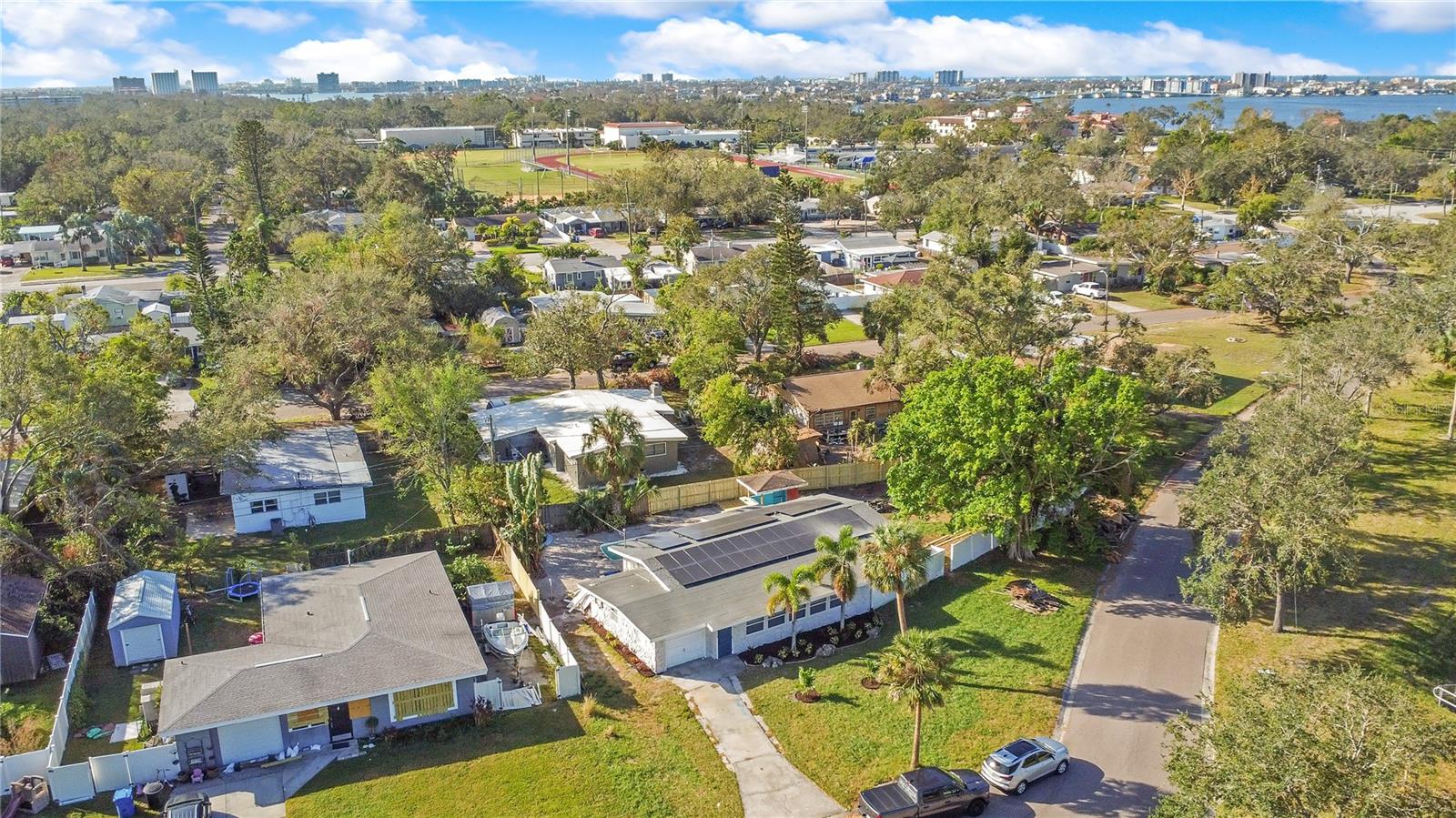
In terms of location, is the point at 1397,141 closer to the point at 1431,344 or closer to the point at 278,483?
the point at 1431,344

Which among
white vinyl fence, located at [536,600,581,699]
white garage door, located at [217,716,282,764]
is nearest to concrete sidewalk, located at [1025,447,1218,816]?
white vinyl fence, located at [536,600,581,699]

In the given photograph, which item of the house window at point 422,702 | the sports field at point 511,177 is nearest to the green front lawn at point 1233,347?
the house window at point 422,702

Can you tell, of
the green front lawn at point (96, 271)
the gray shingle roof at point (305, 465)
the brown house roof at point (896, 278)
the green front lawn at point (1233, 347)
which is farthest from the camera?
the green front lawn at point (96, 271)

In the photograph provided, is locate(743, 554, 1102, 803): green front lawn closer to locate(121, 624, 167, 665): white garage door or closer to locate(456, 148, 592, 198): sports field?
locate(121, 624, 167, 665): white garage door

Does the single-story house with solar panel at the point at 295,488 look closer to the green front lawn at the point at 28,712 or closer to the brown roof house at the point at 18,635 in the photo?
the brown roof house at the point at 18,635

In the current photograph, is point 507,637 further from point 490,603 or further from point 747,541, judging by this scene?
point 747,541

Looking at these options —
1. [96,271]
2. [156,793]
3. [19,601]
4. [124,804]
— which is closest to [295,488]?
[19,601]
